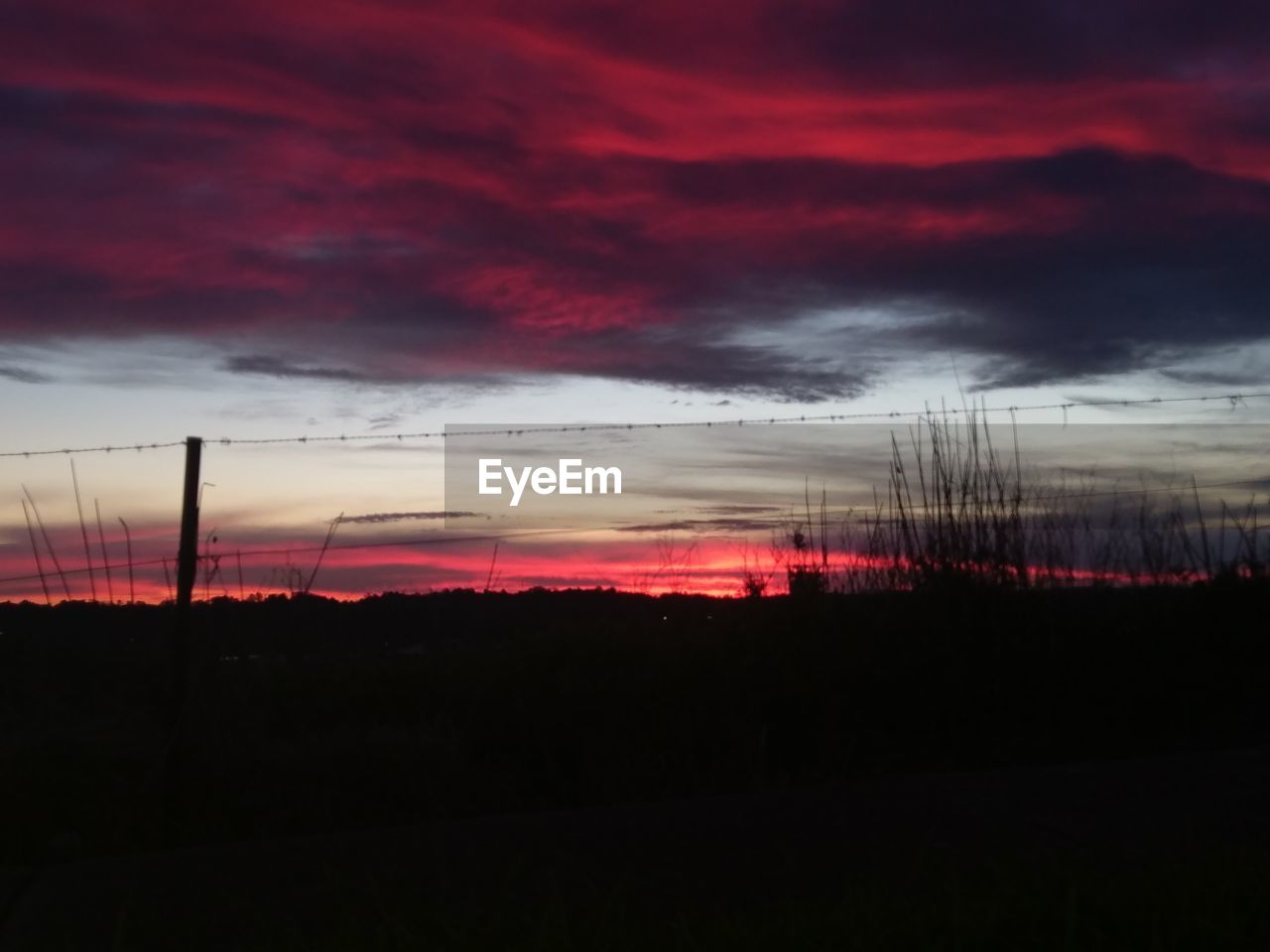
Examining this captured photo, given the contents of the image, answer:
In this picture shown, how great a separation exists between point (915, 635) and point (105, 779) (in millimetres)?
5185

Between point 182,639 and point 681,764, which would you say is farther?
point 681,764

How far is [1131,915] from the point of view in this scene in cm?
408

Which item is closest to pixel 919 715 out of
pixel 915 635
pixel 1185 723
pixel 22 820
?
pixel 915 635

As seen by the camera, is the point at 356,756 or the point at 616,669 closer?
the point at 356,756

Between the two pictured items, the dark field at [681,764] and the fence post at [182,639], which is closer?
the dark field at [681,764]

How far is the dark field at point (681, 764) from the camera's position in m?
4.25

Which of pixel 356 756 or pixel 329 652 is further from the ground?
pixel 329 652

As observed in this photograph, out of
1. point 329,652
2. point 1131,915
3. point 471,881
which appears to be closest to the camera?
point 1131,915

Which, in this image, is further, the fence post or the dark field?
the fence post

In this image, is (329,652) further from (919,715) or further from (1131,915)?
(1131,915)

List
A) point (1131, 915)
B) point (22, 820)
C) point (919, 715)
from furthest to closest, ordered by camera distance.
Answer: point (919, 715)
point (22, 820)
point (1131, 915)

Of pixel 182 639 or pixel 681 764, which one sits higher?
pixel 182 639

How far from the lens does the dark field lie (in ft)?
13.9

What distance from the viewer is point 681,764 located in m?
7.41
